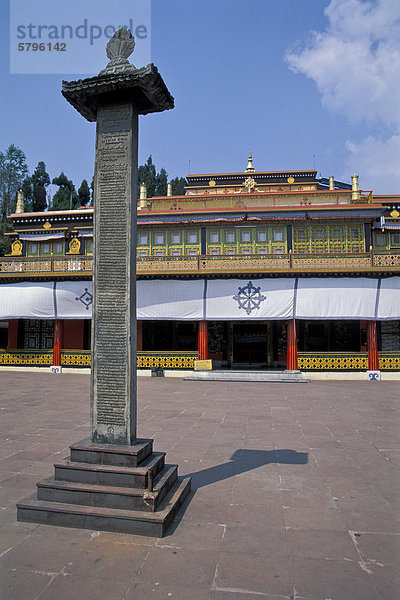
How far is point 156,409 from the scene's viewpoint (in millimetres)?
11219

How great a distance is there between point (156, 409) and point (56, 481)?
660 centimetres

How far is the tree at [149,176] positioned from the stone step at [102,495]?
54561 millimetres

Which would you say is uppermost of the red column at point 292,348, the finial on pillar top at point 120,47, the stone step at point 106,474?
the finial on pillar top at point 120,47

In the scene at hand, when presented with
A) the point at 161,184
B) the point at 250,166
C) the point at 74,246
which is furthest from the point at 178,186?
the point at 74,246

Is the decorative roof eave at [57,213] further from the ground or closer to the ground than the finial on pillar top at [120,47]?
further from the ground

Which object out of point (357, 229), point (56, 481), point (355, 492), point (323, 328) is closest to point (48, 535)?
point (56, 481)

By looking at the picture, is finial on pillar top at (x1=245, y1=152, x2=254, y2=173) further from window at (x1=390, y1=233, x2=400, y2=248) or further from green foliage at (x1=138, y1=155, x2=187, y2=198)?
green foliage at (x1=138, y1=155, x2=187, y2=198)

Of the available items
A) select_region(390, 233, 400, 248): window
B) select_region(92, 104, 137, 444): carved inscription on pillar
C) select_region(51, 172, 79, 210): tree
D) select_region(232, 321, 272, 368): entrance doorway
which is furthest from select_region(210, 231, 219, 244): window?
select_region(51, 172, 79, 210): tree

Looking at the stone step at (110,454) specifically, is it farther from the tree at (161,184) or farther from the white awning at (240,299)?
the tree at (161,184)

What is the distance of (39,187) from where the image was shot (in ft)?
174

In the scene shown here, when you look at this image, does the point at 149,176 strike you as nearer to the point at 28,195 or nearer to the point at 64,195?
the point at 64,195

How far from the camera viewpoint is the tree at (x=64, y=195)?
5133 centimetres

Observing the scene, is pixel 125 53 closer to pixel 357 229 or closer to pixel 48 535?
pixel 48 535

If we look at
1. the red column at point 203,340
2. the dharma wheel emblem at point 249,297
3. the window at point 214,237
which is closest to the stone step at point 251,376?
the red column at point 203,340
